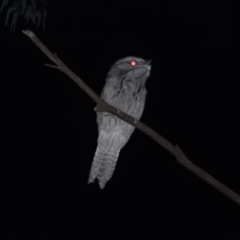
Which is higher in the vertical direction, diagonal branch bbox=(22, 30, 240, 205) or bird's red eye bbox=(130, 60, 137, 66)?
bird's red eye bbox=(130, 60, 137, 66)

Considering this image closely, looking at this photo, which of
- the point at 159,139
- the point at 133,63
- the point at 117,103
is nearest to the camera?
the point at 159,139

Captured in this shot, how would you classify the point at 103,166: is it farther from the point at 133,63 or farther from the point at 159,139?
the point at 159,139

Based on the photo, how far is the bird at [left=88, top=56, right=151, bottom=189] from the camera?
10.2 feet

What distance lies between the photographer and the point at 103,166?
3.21 m

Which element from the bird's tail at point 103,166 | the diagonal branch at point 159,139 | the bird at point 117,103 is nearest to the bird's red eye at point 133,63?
the bird at point 117,103

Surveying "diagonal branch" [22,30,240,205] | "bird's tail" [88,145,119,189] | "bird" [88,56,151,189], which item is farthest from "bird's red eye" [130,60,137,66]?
"diagonal branch" [22,30,240,205]

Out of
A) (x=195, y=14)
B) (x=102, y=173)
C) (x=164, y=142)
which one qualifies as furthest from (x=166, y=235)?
(x=164, y=142)

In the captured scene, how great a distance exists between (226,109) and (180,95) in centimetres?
54

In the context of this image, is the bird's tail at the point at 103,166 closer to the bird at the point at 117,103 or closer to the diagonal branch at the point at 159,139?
the bird at the point at 117,103

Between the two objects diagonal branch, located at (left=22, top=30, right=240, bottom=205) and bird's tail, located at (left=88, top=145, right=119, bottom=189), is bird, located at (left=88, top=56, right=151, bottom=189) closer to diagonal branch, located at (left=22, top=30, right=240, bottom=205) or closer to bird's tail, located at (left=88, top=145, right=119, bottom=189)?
bird's tail, located at (left=88, top=145, right=119, bottom=189)

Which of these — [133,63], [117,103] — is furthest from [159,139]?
[117,103]

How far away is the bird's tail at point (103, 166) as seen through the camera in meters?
3.08

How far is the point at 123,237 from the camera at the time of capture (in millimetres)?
6613

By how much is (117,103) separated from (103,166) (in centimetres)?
45
